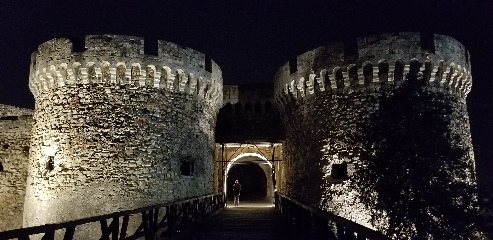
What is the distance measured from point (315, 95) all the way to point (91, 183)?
21.7 ft

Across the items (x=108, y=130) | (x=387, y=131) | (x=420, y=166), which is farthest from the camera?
(x=387, y=131)

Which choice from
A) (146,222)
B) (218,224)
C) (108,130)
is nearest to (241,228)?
(218,224)

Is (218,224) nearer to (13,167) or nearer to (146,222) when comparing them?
(146,222)

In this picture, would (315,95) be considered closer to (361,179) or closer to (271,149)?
(361,179)

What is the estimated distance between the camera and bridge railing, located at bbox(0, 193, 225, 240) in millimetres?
3992

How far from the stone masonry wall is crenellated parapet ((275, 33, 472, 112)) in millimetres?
9708

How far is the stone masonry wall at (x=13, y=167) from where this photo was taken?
12742 mm

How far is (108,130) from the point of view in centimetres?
980

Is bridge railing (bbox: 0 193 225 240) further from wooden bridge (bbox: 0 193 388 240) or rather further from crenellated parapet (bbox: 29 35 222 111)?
crenellated parapet (bbox: 29 35 222 111)

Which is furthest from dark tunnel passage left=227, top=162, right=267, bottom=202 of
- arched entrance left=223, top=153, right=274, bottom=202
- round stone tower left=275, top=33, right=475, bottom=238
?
round stone tower left=275, top=33, right=475, bottom=238

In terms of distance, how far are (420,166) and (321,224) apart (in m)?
4.29

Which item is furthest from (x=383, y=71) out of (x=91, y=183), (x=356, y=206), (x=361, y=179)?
(x=91, y=183)

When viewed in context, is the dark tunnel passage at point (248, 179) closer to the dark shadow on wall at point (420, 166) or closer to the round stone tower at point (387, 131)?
the round stone tower at point (387, 131)

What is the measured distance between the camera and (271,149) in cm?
1650
